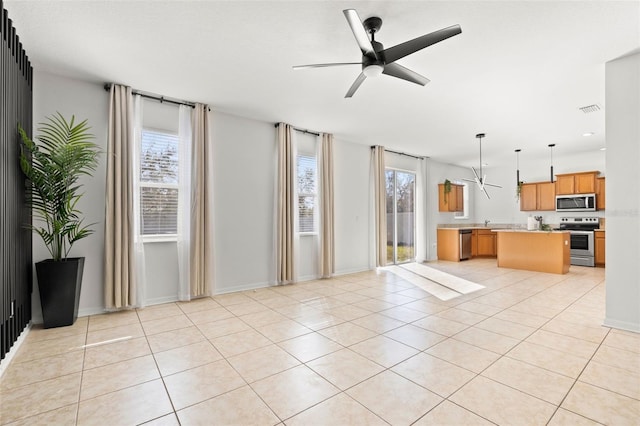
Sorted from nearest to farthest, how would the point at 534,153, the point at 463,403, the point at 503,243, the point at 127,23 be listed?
1. the point at 463,403
2. the point at 127,23
3. the point at 503,243
4. the point at 534,153

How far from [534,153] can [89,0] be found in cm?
912

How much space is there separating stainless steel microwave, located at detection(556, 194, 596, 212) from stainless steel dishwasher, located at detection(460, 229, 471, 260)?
2.34 m

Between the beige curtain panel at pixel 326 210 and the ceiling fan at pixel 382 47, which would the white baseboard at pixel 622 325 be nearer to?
the ceiling fan at pixel 382 47

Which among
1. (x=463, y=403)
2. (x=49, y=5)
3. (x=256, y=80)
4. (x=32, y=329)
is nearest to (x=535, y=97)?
(x=256, y=80)

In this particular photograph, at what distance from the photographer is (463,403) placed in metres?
1.90

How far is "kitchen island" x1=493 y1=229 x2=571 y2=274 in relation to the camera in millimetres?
6288

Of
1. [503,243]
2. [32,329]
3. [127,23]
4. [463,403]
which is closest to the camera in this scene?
[463,403]

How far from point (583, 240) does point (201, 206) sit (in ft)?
28.4

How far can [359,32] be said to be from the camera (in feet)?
7.30

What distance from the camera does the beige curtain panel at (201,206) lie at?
4.32 meters

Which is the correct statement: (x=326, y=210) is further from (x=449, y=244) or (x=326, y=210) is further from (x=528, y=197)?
(x=528, y=197)

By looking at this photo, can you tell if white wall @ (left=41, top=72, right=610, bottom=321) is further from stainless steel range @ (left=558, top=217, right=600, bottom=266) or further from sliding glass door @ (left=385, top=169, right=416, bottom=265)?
stainless steel range @ (left=558, top=217, right=600, bottom=266)

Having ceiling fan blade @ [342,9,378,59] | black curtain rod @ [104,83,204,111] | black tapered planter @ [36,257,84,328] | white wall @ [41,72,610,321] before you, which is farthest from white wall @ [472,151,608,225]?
black tapered planter @ [36,257,84,328]

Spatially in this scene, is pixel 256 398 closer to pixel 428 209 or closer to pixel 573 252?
pixel 428 209
